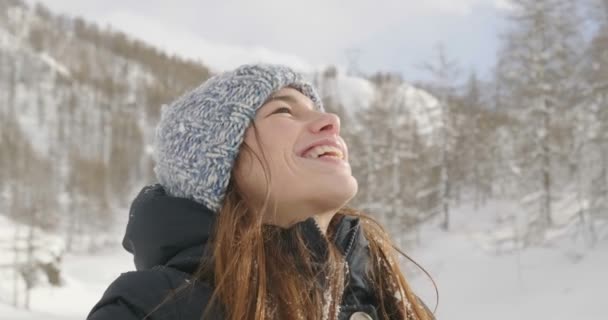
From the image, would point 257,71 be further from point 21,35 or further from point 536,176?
point 21,35

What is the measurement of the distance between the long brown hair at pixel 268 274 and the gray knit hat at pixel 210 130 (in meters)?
0.07

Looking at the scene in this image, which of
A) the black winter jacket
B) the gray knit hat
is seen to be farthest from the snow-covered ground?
the gray knit hat

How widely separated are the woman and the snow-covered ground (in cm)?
1061

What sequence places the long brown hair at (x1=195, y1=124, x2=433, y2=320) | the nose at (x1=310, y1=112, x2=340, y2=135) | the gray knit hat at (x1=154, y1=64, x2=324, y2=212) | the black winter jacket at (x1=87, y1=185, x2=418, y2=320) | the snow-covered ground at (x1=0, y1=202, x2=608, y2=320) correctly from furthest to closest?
1. the snow-covered ground at (x1=0, y1=202, x2=608, y2=320)
2. the nose at (x1=310, y1=112, x2=340, y2=135)
3. the gray knit hat at (x1=154, y1=64, x2=324, y2=212)
4. the long brown hair at (x1=195, y1=124, x2=433, y2=320)
5. the black winter jacket at (x1=87, y1=185, x2=418, y2=320)

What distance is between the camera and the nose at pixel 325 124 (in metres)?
1.86

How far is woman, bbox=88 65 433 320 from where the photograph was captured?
1.46 meters

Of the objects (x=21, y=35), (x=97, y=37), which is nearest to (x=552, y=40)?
(x=21, y=35)

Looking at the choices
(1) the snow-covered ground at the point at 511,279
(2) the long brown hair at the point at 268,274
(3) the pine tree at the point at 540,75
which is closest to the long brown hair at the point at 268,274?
(2) the long brown hair at the point at 268,274

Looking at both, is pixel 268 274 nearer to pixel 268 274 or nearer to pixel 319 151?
pixel 268 274

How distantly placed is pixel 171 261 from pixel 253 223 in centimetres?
26

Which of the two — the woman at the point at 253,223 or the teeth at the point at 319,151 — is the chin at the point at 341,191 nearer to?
the woman at the point at 253,223

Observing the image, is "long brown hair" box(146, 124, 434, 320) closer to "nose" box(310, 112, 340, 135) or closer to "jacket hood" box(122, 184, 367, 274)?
"jacket hood" box(122, 184, 367, 274)

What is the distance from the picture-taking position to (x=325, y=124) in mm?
1863

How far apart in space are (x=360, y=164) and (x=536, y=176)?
7.91m
